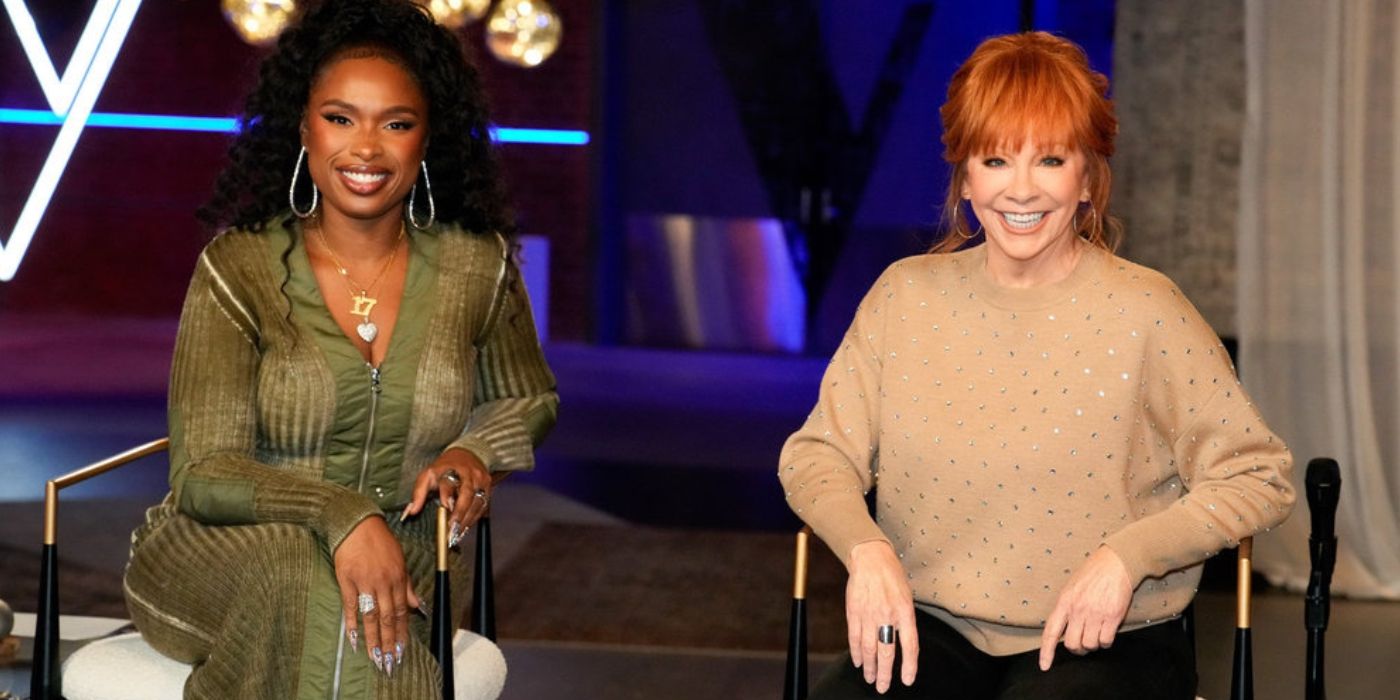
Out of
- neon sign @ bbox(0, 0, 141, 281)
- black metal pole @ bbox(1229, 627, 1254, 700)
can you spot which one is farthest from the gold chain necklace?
neon sign @ bbox(0, 0, 141, 281)

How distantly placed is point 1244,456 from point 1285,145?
359 centimetres

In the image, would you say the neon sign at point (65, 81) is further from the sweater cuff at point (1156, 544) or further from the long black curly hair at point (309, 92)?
the sweater cuff at point (1156, 544)

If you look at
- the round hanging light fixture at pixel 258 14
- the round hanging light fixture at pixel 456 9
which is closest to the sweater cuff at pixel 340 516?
the round hanging light fixture at pixel 258 14

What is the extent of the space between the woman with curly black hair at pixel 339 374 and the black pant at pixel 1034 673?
0.64 meters

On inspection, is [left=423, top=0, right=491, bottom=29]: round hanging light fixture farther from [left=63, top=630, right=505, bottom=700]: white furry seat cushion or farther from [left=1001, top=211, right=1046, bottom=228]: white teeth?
[left=1001, top=211, right=1046, bottom=228]: white teeth

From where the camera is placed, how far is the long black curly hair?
280cm

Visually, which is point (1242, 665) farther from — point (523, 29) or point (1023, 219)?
point (523, 29)

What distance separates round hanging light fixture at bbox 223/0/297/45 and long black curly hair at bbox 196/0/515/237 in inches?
182

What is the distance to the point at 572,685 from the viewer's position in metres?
4.48

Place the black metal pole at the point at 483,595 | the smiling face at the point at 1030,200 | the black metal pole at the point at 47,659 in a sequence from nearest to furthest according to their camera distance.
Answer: the smiling face at the point at 1030,200, the black metal pole at the point at 47,659, the black metal pole at the point at 483,595

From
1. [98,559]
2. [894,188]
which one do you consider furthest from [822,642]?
[894,188]

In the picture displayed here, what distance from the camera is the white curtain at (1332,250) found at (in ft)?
18.3

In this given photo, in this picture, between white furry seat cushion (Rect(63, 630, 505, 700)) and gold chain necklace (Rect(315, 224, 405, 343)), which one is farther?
gold chain necklace (Rect(315, 224, 405, 343))

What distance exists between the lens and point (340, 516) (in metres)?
2.48
